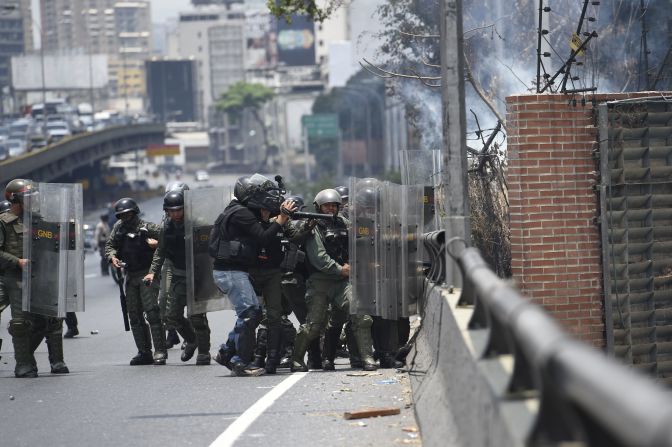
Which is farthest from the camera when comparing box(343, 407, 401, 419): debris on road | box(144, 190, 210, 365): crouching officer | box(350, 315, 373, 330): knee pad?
box(144, 190, 210, 365): crouching officer

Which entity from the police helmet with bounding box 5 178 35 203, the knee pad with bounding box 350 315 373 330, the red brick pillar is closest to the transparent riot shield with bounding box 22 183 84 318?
the police helmet with bounding box 5 178 35 203

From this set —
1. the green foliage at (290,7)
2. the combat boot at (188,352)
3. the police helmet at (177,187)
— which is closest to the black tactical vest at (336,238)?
the police helmet at (177,187)

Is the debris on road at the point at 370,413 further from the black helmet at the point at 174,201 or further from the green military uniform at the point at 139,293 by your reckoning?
the green military uniform at the point at 139,293

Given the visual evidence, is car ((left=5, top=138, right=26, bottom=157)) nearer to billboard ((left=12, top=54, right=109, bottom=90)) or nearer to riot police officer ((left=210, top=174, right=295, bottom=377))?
billboard ((left=12, top=54, right=109, bottom=90))

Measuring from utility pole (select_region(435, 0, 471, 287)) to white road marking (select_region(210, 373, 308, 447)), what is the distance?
1.76 m

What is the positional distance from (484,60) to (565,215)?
41.5 feet

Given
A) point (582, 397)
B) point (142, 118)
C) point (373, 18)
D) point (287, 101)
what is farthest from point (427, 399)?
point (287, 101)

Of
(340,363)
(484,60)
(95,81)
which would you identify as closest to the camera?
(340,363)

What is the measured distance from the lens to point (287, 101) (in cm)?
19725

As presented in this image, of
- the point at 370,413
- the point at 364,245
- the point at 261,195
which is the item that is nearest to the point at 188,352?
the point at 261,195

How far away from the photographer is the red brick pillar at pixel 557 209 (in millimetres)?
10773

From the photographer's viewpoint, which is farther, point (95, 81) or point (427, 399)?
point (95, 81)

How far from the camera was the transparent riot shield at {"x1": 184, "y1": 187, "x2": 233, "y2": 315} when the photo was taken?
13.0 metres

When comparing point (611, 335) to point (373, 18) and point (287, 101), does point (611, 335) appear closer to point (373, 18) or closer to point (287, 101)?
point (373, 18)
